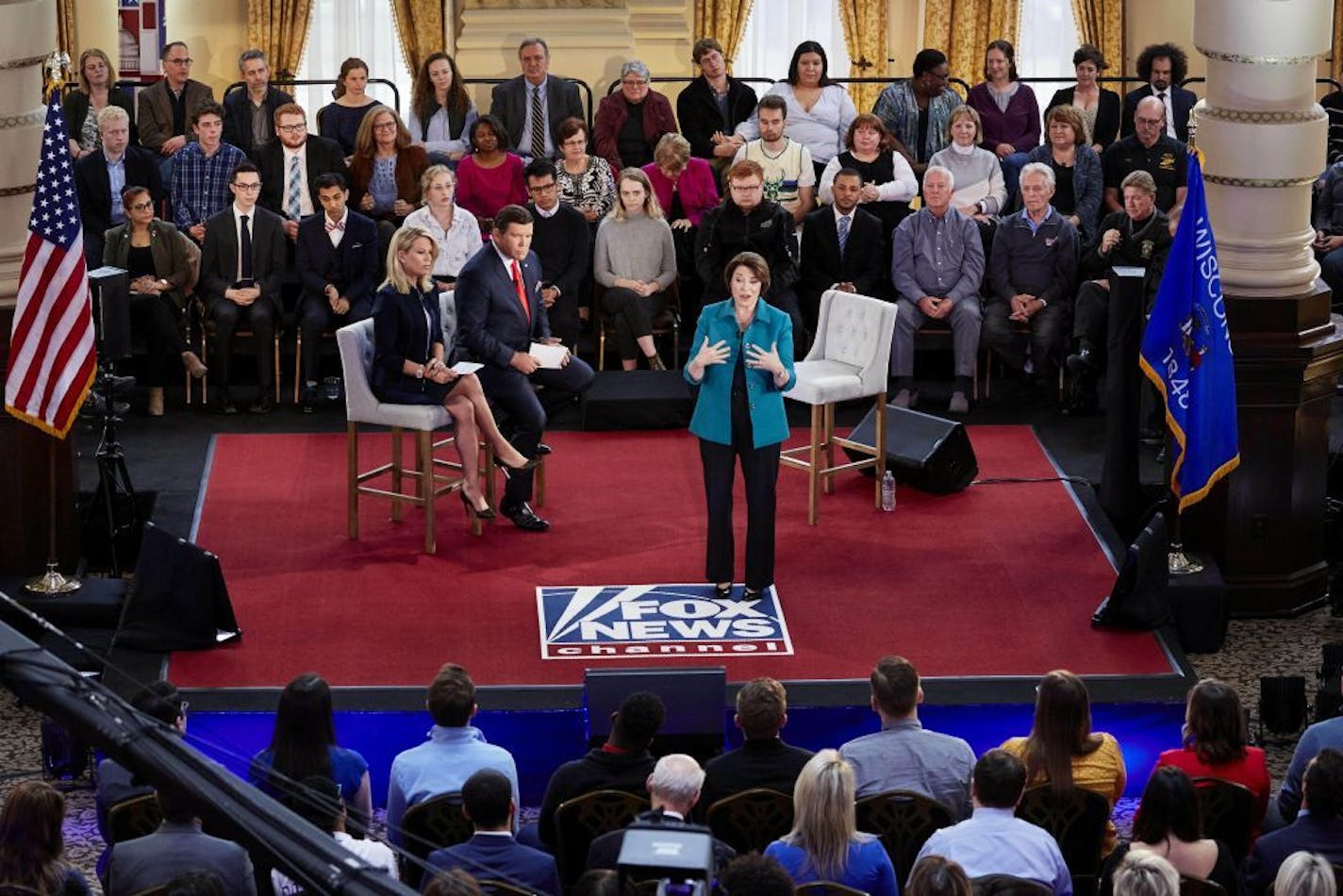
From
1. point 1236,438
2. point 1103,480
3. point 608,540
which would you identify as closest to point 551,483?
point 608,540

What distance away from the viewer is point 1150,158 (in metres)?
12.4

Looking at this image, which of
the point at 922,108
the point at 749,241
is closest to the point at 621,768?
the point at 749,241

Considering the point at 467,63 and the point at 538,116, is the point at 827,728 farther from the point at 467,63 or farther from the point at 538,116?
the point at 467,63

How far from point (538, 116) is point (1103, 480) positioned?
488 centimetres

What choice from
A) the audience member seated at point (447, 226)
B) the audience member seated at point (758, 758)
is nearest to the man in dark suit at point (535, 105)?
the audience member seated at point (447, 226)

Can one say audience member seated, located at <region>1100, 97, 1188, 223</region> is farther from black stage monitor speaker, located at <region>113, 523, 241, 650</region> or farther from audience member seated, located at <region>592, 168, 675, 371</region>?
black stage monitor speaker, located at <region>113, 523, 241, 650</region>

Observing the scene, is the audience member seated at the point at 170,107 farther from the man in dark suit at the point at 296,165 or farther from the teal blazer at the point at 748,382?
the teal blazer at the point at 748,382

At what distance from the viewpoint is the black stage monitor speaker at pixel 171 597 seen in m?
8.12

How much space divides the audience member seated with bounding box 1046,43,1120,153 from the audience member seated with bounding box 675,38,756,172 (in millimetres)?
1981

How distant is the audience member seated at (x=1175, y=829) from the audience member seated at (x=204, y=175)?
25.7ft

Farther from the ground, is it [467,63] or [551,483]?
[467,63]

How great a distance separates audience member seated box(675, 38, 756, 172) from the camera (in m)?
13.4

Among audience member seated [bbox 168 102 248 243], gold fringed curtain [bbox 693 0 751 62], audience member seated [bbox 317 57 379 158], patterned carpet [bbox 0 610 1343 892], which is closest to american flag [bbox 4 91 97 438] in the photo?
patterned carpet [bbox 0 610 1343 892]

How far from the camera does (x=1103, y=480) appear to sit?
980cm
